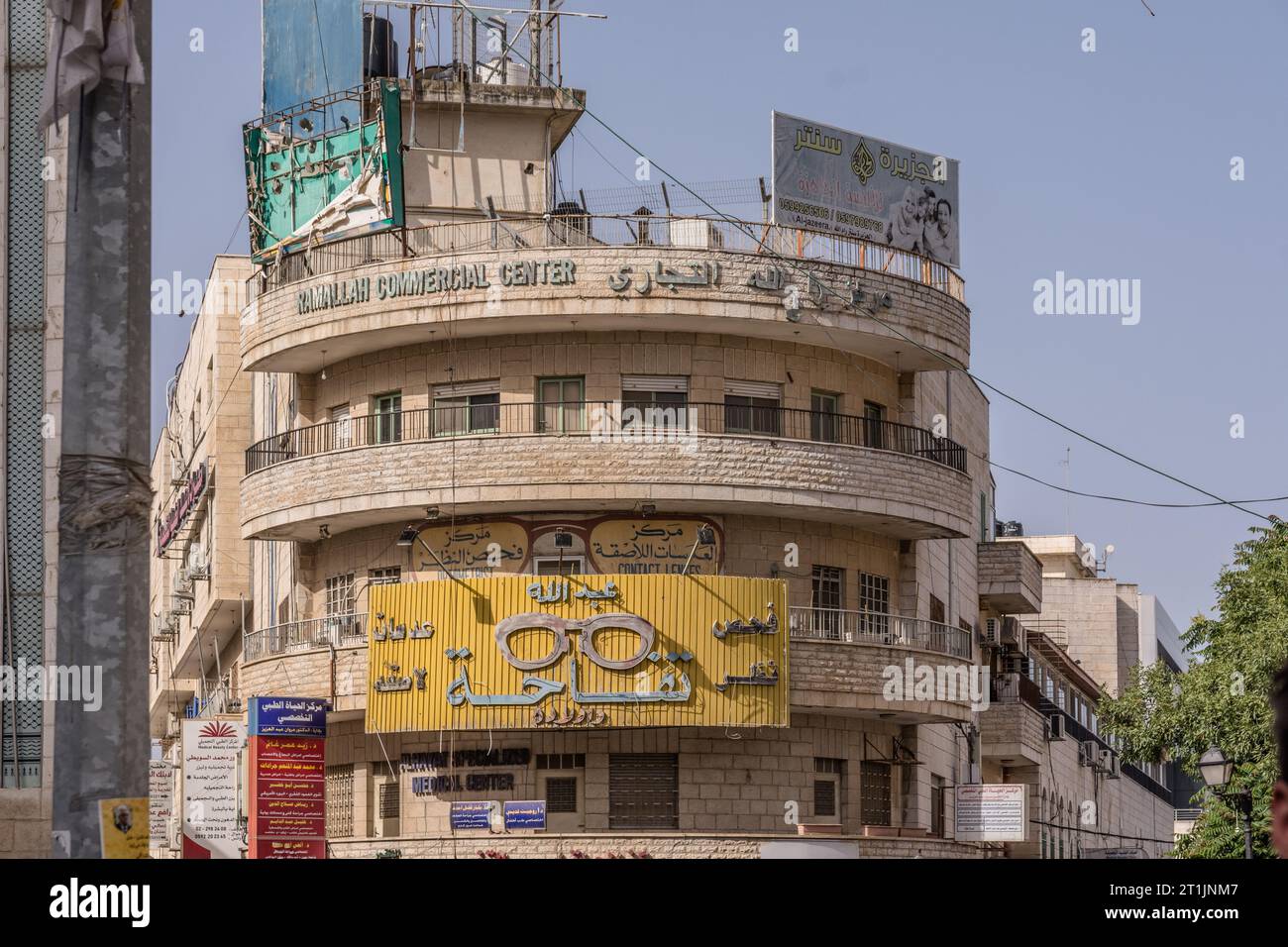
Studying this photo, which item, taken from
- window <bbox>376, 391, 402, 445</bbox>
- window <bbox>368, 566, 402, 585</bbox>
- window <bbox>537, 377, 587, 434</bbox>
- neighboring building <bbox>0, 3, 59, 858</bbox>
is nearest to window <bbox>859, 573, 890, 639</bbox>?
window <bbox>537, 377, 587, 434</bbox>

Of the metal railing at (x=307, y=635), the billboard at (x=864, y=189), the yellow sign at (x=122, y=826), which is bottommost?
the yellow sign at (x=122, y=826)

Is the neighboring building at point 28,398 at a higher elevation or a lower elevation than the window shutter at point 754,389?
lower

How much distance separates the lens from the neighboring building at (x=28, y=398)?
1661 cm

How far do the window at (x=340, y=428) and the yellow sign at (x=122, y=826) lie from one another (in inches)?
1235

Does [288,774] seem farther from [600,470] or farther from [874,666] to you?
[874,666]

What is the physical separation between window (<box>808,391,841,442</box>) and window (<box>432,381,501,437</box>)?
18.5 feet

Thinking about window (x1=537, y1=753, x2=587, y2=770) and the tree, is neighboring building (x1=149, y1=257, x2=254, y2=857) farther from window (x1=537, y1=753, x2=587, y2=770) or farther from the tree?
the tree

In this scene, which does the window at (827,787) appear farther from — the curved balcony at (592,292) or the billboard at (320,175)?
the billboard at (320,175)

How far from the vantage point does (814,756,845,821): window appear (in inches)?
1439

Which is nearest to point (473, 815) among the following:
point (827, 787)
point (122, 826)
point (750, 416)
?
point (827, 787)

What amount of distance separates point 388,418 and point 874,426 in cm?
906

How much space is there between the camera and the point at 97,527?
6535 millimetres

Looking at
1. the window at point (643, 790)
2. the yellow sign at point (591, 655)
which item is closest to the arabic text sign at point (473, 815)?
the yellow sign at point (591, 655)

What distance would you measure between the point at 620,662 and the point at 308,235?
10204 millimetres
